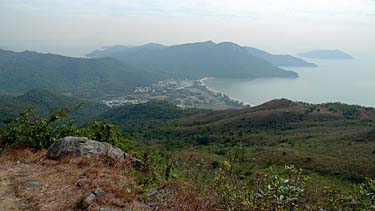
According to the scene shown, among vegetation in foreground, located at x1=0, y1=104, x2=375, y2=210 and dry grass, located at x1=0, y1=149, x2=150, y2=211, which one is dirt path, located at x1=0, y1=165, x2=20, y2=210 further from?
vegetation in foreground, located at x1=0, y1=104, x2=375, y2=210

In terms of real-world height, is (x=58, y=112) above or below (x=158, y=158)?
above

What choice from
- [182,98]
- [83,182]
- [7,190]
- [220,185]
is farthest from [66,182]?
[182,98]

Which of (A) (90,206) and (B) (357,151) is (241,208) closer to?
(A) (90,206)

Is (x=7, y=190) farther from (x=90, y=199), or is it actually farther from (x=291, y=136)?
(x=291, y=136)

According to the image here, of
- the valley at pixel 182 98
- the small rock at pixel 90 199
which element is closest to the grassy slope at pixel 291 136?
the small rock at pixel 90 199

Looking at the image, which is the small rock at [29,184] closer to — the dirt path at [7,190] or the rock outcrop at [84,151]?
the dirt path at [7,190]

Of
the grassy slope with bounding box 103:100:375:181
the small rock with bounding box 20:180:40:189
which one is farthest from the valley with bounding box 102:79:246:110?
the small rock with bounding box 20:180:40:189

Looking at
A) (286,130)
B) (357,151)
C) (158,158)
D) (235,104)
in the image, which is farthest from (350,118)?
(235,104)
